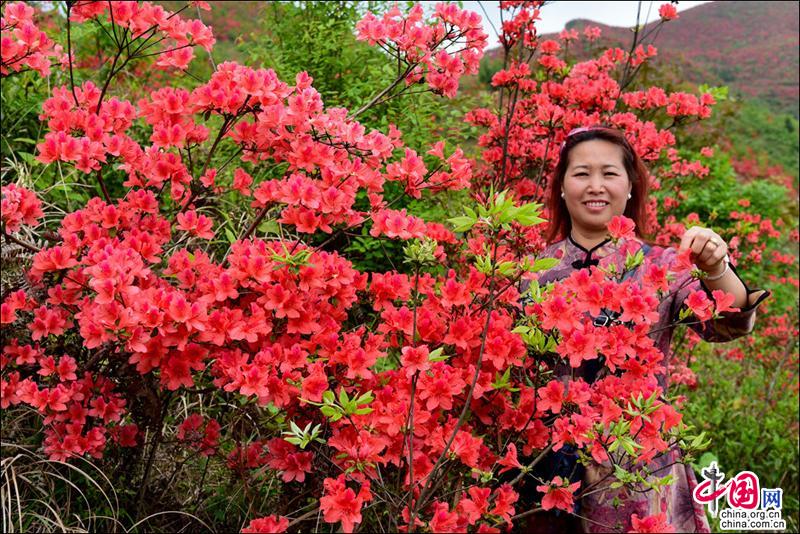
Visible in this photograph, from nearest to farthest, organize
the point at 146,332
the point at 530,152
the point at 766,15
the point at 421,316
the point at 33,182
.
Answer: the point at 146,332 < the point at 421,316 < the point at 33,182 < the point at 530,152 < the point at 766,15

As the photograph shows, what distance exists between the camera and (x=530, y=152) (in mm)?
3209

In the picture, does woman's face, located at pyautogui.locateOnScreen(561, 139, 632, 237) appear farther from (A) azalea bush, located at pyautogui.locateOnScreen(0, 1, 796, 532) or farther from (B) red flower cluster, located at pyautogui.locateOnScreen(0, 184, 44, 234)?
(B) red flower cluster, located at pyautogui.locateOnScreen(0, 184, 44, 234)

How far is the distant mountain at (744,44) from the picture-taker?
94.4ft

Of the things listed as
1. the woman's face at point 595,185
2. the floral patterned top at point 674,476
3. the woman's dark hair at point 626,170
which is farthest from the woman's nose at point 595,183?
the floral patterned top at point 674,476

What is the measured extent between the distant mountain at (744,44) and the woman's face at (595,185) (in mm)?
23200

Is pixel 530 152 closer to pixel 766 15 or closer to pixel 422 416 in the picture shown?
pixel 422 416

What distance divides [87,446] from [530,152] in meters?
2.42

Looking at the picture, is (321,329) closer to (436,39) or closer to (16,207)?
(16,207)

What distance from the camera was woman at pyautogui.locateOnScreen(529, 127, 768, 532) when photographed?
1.75 metres

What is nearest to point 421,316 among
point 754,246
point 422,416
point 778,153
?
point 422,416

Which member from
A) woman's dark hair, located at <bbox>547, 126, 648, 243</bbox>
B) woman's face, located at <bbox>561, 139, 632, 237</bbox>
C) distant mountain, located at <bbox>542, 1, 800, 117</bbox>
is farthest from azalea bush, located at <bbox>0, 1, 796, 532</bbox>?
distant mountain, located at <bbox>542, 1, 800, 117</bbox>
